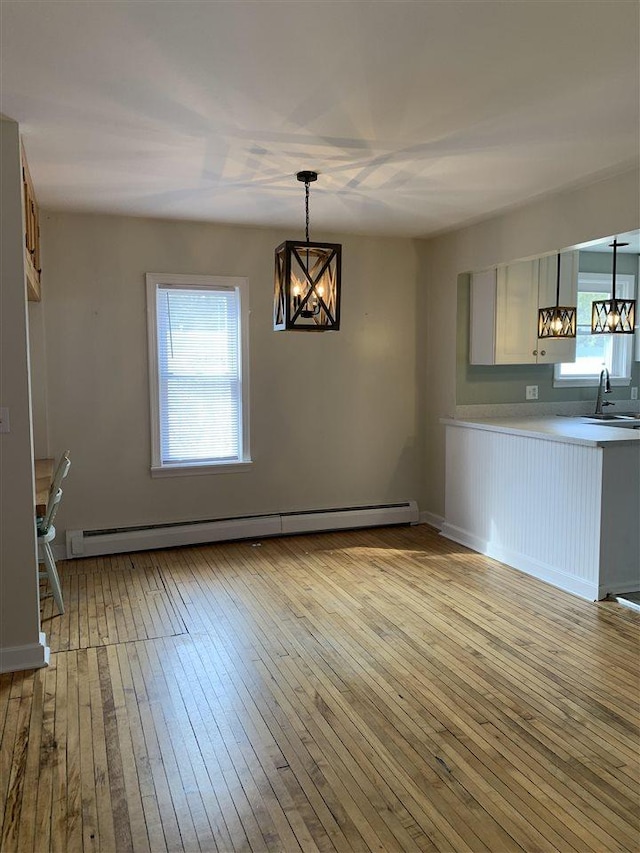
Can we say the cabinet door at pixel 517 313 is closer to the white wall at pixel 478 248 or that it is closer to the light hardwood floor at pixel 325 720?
the white wall at pixel 478 248

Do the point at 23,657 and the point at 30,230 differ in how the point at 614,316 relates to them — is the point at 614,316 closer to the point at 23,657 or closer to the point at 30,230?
the point at 30,230

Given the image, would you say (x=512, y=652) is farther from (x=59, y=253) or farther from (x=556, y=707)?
(x=59, y=253)

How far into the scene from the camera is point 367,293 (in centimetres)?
580

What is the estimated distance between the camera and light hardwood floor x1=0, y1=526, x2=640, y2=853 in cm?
216

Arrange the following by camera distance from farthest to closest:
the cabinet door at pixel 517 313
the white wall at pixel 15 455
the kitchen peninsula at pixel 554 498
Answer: the cabinet door at pixel 517 313, the kitchen peninsula at pixel 554 498, the white wall at pixel 15 455

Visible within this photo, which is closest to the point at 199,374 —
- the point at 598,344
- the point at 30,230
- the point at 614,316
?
the point at 30,230

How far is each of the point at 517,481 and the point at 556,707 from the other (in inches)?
83.3

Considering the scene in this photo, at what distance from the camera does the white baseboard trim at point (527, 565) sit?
4160 millimetres

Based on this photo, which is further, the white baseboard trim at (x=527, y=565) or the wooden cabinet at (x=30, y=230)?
the white baseboard trim at (x=527, y=565)

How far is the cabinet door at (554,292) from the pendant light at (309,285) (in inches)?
103

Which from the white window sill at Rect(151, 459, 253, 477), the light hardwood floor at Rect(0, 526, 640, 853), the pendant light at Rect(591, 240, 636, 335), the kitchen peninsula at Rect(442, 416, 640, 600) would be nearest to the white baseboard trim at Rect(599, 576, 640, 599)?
the kitchen peninsula at Rect(442, 416, 640, 600)

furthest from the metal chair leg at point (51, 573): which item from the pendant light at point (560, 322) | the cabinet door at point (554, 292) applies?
the cabinet door at point (554, 292)

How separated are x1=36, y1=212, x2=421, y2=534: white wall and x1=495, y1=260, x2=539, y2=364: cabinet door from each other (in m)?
0.88

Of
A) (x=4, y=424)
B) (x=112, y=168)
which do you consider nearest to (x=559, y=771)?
(x=4, y=424)
